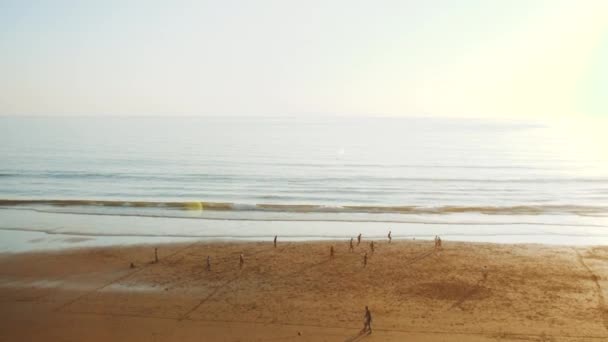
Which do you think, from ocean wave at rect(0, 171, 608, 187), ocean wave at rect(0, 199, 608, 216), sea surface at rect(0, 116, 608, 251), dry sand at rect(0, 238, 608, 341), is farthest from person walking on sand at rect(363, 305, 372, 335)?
ocean wave at rect(0, 171, 608, 187)

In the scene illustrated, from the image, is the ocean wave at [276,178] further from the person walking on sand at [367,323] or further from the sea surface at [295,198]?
the person walking on sand at [367,323]

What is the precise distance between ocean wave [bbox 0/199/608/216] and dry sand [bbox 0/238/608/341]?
45.3 feet

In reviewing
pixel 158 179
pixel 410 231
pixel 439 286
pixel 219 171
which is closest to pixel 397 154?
pixel 219 171

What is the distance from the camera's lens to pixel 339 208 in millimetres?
46781

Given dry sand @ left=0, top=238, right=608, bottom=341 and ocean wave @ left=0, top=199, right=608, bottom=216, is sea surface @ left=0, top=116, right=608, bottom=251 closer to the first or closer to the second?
ocean wave @ left=0, top=199, right=608, bottom=216

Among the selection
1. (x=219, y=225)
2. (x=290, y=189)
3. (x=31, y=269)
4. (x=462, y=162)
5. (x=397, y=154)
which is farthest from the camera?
(x=397, y=154)

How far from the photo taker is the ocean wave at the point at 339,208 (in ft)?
150

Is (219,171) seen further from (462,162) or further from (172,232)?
(462,162)

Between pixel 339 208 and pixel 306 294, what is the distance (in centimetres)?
2370

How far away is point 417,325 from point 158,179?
50795 millimetres

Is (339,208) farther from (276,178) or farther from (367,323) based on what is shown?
(367,323)

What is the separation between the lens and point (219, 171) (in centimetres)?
7306

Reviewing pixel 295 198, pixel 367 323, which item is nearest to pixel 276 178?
pixel 295 198

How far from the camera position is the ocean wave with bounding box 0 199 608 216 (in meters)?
45.6
